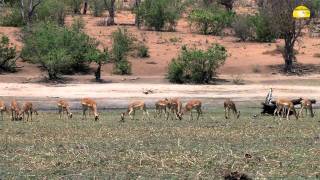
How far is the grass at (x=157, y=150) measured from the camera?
1330cm

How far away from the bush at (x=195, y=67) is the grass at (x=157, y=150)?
18298mm

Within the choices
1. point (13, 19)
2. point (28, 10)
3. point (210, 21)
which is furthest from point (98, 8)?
point (210, 21)

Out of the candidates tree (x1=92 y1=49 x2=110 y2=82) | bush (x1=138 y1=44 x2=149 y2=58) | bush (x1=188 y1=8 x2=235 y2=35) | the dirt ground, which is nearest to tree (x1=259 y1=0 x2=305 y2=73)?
the dirt ground

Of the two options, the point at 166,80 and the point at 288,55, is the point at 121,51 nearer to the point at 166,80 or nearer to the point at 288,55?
the point at 166,80

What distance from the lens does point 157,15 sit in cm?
5722

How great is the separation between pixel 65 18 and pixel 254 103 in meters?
30.0

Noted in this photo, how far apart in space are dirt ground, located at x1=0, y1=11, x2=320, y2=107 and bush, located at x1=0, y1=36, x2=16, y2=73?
671 mm

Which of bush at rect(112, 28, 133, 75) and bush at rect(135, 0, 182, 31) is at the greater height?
bush at rect(135, 0, 182, 31)

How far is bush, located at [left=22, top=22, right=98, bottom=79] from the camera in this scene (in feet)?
135

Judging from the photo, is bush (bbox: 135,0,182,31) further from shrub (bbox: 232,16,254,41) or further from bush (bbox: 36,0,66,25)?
bush (bbox: 36,0,66,25)

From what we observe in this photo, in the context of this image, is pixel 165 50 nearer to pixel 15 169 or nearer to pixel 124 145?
pixel 124 145

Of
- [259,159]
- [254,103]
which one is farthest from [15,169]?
[254,103]

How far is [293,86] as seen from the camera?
4103 centimetres

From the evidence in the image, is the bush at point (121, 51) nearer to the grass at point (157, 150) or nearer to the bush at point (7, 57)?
the bush at point (7, 57)
